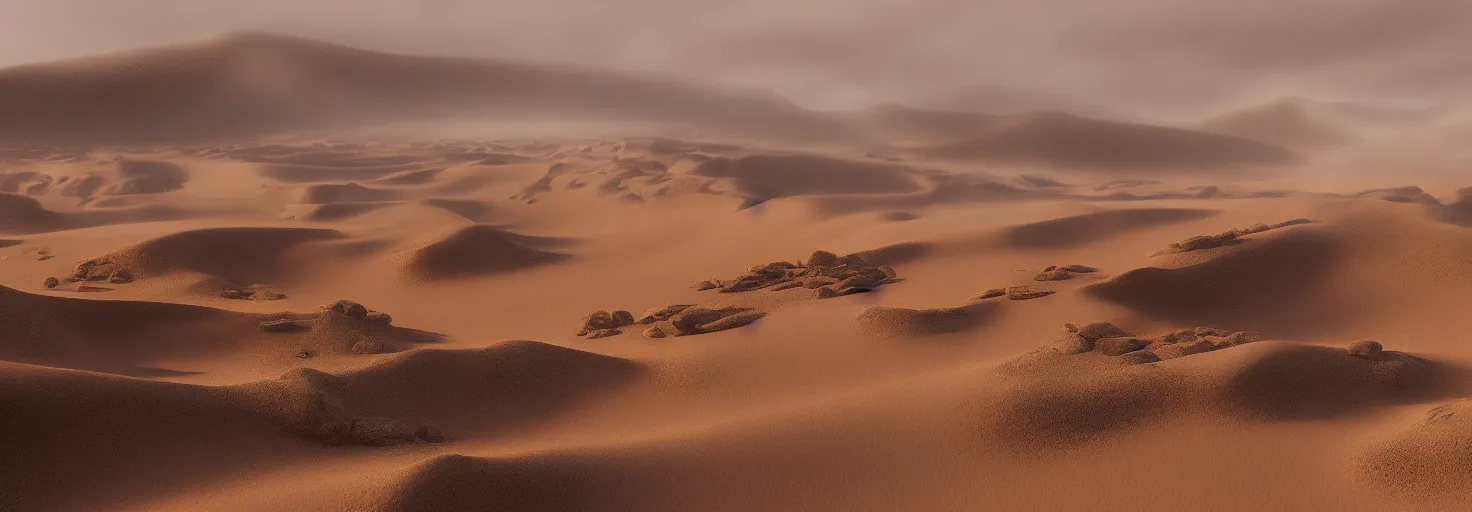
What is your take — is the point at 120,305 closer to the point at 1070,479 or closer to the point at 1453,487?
the point at 1070,479

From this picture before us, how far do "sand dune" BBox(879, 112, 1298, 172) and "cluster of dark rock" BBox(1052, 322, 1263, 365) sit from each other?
123 feet

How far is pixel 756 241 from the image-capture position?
1190 centimetres

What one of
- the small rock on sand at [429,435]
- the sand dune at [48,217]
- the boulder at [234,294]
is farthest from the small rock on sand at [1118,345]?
the sand dune at [48,217]

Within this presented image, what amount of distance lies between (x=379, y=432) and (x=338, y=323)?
2.64m

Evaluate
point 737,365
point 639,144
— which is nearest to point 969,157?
point 639,144

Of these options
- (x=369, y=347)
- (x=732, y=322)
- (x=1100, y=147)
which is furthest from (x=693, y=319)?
(x=1100, y=147)

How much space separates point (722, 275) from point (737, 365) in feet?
13.4

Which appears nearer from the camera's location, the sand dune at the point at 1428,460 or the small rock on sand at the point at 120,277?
the sand dune at the point at 1428,460

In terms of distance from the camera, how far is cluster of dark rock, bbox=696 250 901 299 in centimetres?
802

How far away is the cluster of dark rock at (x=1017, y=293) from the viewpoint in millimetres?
6957

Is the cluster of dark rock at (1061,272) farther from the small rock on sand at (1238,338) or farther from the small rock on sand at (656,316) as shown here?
the small rock on sand at (656,316)

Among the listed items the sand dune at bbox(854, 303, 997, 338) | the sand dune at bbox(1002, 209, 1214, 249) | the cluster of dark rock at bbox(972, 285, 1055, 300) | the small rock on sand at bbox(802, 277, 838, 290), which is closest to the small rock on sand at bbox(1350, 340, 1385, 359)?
the sand dune at bbox(854, 303, 997, 338)

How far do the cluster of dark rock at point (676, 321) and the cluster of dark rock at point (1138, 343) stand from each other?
2.37m

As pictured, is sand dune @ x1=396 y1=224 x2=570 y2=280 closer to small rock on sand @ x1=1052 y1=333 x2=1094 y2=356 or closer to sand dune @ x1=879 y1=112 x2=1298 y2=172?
small rock on sand @ x1=1052 y1=333 x2=1094 y2=356
